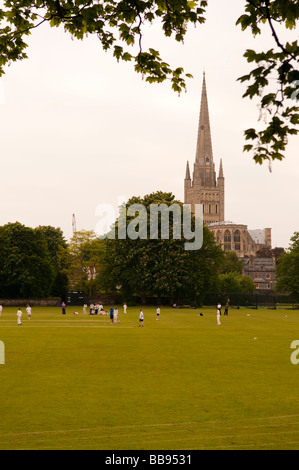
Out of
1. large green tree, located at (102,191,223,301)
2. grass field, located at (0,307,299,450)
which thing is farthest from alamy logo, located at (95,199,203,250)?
grass field, located at (0,307,299,450)

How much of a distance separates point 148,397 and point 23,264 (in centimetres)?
7974

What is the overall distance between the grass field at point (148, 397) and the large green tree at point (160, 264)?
5173 centimetres

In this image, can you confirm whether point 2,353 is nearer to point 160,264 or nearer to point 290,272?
point 160,264

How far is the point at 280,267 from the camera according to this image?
319 ft

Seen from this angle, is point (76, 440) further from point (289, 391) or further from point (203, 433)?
point (289, 391)

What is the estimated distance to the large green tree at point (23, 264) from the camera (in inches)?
3615

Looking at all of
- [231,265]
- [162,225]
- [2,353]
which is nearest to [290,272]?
[162,225]

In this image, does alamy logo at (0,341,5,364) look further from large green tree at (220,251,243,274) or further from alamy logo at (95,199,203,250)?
large green tree at (220,251,243,274)

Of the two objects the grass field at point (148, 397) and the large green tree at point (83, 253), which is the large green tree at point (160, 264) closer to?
the large green tree at point (83, 253)

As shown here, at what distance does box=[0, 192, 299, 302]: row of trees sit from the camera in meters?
82.7

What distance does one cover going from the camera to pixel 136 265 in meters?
84.8

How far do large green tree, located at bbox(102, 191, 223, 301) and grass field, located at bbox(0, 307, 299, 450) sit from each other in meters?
51.7
